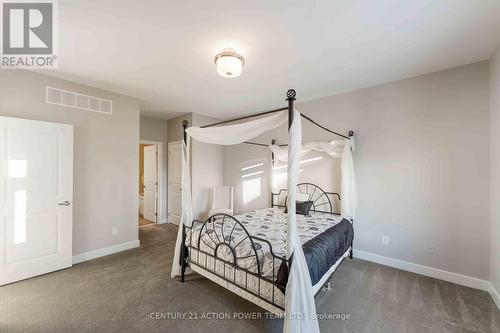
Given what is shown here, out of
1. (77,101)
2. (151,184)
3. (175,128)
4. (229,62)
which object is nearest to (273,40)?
(229,62)

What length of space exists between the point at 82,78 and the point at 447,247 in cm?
579

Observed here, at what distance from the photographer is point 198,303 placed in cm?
227

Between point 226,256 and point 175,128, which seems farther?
point 175,128

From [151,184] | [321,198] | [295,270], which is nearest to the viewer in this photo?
[295,270]

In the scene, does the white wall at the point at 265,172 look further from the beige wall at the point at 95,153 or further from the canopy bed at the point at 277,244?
the beige wall at the point at 95,153

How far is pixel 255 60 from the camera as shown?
255cm

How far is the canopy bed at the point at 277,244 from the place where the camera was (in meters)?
1.68

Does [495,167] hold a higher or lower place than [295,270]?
higher

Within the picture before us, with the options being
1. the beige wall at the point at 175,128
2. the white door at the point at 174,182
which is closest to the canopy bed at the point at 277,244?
the beige wall at the point at 175,128

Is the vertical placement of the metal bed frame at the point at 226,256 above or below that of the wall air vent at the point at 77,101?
below

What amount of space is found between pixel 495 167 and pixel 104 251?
570 centimetres

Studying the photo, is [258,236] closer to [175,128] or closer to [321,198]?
[321,198]

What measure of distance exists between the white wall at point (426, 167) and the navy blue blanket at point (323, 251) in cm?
91

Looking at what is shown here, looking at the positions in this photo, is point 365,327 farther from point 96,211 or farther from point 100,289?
point 96,211
